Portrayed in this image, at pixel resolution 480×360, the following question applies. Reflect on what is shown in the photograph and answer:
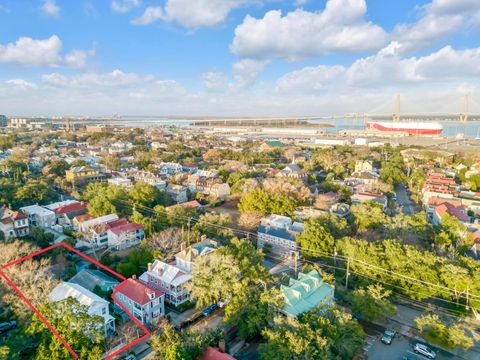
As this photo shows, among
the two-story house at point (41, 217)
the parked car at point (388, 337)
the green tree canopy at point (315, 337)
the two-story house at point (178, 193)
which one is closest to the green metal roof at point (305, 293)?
the green tree canopy at point (315, 337)

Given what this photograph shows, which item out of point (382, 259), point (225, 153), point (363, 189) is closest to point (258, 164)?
point (225, 153)

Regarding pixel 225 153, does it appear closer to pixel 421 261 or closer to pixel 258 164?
pixel 258 164

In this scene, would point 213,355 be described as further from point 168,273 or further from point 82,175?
point 82,175

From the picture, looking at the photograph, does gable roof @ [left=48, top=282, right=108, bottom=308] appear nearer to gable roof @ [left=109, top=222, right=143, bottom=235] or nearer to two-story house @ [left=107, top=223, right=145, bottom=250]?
two-story house @ [left=107, top=223, right=145, bottom=250]

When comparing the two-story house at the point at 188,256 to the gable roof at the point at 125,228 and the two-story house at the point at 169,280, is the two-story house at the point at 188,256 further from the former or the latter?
the gable roof at the point at 125,228

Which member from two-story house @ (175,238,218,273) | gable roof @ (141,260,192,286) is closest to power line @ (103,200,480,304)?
two-story house @ (175,238,218,273)

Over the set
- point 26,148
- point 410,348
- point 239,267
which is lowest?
point 410,348
